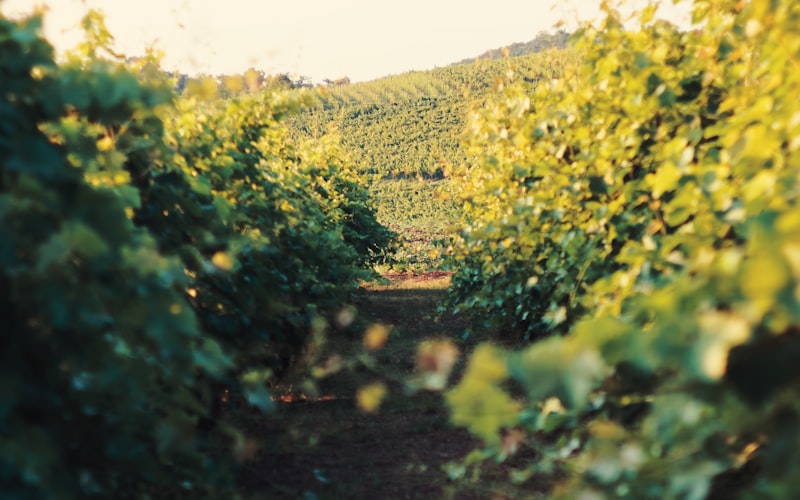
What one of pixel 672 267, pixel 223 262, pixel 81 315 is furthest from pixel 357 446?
pixel 81 315

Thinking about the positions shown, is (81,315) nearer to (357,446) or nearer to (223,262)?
(223,262)

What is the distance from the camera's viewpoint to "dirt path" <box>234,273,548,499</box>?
13.3ft

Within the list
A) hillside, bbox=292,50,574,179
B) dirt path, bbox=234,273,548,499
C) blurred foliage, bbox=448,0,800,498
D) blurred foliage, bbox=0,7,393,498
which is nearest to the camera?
blurred foliage, bbox=448,0,800,498

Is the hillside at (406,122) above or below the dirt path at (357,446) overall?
above

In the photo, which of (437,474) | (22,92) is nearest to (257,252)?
(437,474)

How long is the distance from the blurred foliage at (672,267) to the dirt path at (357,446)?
30.9 inches

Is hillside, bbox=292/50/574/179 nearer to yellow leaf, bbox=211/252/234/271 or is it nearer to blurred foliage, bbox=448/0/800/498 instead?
blurred foliage, bbox=448/0/800/498

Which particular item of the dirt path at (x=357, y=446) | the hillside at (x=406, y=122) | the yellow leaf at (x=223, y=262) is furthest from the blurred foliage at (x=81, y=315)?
the hillside at (x=406, y=122)

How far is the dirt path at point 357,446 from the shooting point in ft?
13.3

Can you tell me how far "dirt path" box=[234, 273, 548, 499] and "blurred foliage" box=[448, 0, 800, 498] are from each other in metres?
0.78

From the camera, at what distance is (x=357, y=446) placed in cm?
498

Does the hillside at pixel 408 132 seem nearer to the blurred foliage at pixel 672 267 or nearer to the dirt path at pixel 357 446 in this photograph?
the dirt path at pixel 357 446

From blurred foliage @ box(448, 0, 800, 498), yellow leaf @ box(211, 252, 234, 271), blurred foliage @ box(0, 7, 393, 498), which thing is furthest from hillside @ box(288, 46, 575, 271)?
blurred foliage @ box(0, 7, 393, 498)

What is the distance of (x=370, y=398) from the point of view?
5.98m
